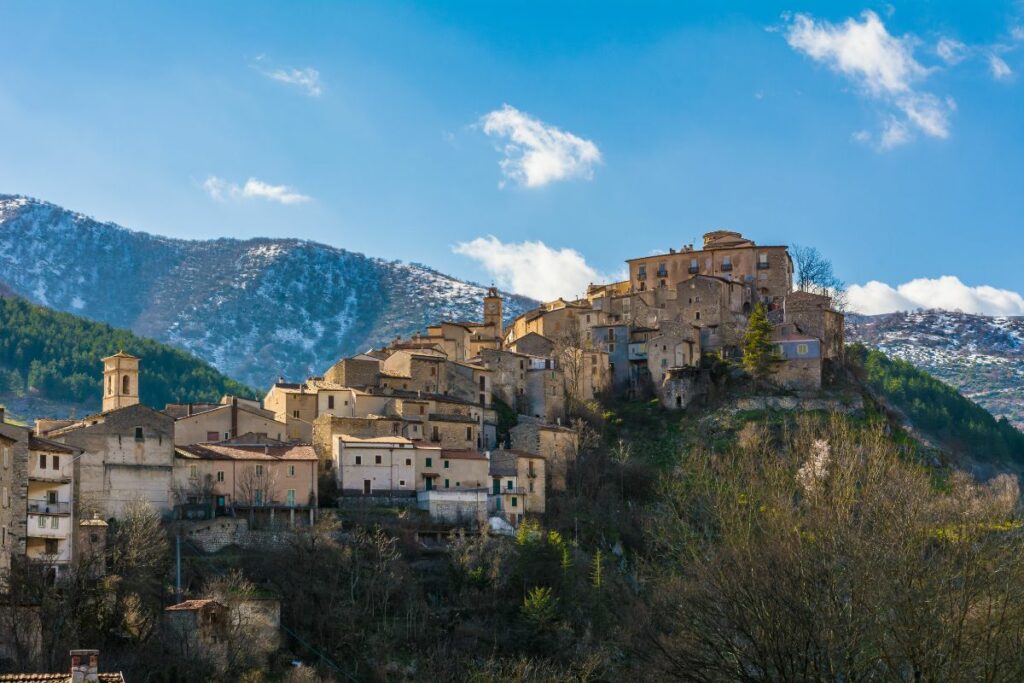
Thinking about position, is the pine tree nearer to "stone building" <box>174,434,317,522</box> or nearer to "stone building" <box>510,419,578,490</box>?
"stone building" <box>510,419,578,490</box>

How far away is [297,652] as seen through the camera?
6569 centimetres

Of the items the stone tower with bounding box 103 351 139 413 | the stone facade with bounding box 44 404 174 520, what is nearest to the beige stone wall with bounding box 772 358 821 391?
the stone tower with bounding box 103 351 139 413

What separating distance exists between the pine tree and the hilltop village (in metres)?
0.81

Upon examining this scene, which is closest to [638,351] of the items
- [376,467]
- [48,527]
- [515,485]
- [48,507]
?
[515,485]

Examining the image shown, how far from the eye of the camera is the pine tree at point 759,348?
330ft


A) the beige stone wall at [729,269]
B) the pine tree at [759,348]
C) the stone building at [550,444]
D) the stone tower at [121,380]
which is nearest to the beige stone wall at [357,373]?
the stone building at [550,444]

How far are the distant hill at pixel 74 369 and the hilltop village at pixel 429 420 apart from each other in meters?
53.6

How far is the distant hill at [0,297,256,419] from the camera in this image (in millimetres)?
163875

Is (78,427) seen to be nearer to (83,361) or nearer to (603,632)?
(603,632)

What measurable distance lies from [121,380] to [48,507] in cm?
2417

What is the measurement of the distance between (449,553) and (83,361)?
111 metres

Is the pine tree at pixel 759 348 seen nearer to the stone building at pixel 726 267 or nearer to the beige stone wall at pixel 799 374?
the beige stone wall at pixel 799 374

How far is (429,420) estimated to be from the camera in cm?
8769

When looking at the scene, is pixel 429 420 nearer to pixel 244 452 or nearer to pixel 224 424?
pixel 224 424
